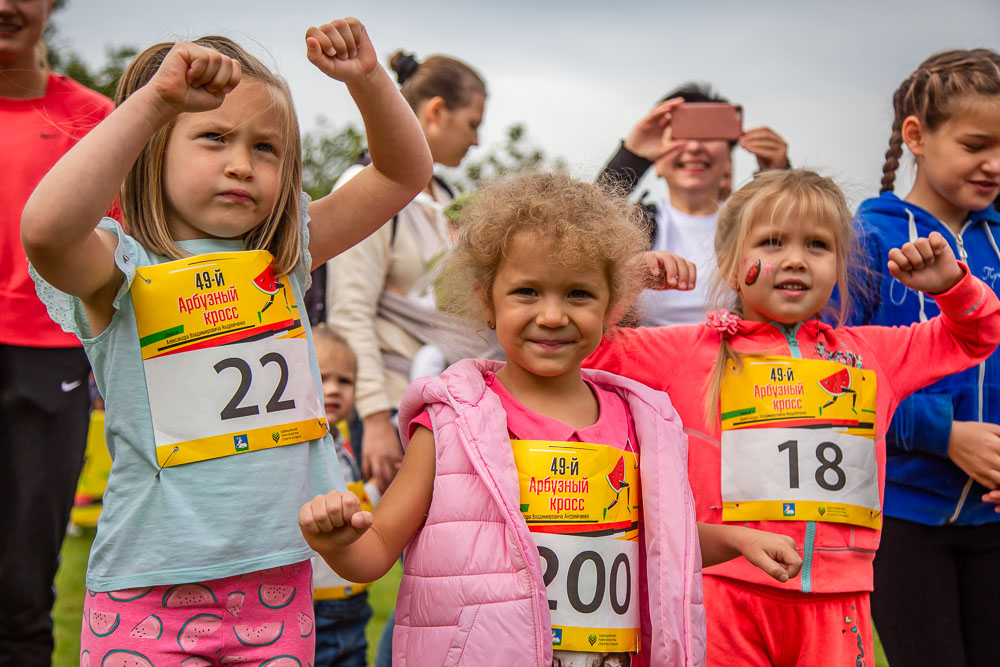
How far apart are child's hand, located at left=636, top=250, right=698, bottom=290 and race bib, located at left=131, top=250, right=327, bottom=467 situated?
3.67 feet

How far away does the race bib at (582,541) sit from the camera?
2.12 meters

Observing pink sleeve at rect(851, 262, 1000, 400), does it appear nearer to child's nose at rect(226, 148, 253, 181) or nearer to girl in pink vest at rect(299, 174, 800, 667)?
girl in pink vest at rect(299, 174, 800, 667)

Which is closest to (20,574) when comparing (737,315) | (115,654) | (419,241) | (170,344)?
(115,654)

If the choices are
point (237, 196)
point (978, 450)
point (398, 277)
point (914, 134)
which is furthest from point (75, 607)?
point (914, 134)

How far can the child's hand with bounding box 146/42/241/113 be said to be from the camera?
1917 mm

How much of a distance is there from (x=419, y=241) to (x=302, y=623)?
2.19 metres

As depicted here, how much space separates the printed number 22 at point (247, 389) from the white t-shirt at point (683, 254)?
155 centimetres

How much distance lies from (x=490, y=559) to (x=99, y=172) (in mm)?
1098

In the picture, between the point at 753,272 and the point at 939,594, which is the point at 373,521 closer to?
the point at 753,272

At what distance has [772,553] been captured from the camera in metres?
2.23

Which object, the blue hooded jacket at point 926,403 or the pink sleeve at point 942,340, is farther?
the blue hooded jacket at point 926,403

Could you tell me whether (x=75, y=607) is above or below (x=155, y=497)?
below

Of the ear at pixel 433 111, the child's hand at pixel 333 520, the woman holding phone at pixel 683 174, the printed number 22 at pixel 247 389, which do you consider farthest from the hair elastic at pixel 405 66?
the child's hand at pixel 333 520

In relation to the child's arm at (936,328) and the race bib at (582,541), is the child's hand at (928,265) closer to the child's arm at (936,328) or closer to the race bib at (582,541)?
the child's arm at (936,328)
